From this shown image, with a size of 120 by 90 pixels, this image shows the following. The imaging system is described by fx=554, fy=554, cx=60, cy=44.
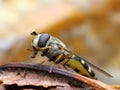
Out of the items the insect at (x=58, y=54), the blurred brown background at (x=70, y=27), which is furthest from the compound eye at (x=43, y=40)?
the blurred brown background at (x=70, y=27)

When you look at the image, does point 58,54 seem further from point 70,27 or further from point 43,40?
point 70,27

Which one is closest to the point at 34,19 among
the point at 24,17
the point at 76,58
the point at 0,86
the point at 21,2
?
the point at 24,17

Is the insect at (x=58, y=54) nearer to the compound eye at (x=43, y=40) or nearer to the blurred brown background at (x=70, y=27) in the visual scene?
the compound eye at (x=43, y=40)

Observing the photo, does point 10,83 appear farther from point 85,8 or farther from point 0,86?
point 85,8

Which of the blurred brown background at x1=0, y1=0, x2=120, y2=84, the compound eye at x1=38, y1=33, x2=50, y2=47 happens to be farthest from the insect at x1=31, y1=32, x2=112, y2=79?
the blurred brown background at x1=0, y1=0, x2=120, y2=84

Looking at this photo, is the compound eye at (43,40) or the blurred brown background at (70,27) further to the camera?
the blurred brown background at (70,27)

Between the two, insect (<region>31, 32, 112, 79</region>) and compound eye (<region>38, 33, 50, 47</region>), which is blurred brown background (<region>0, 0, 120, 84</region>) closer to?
insect (<region>31, 32, 112, 79</region>)

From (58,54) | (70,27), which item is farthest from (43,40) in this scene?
(70,27)

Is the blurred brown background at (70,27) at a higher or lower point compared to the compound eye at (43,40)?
higher
